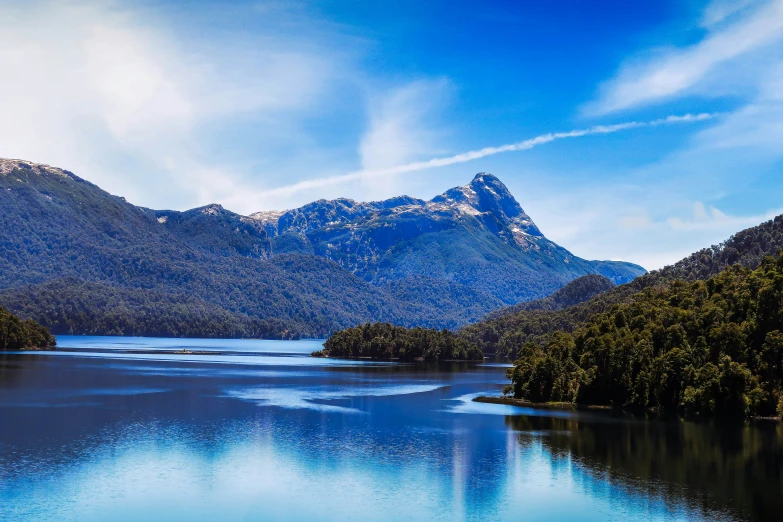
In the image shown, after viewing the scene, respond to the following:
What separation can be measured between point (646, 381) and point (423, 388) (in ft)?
177

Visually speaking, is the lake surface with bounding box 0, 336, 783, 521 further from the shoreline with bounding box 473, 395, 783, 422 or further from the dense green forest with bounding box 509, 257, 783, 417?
the dense green forest with bounding box 509, 257, 783, 417

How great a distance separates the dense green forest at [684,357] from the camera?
108 metres

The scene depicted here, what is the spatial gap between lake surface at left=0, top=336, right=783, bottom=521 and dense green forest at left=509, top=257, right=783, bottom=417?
1011 centimetres

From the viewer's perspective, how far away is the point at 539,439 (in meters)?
88.5

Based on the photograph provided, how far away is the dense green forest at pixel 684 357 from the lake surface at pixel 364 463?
33.2ft

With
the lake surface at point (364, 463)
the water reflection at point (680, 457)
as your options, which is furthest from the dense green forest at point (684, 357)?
the lake surface at point (364, 463)

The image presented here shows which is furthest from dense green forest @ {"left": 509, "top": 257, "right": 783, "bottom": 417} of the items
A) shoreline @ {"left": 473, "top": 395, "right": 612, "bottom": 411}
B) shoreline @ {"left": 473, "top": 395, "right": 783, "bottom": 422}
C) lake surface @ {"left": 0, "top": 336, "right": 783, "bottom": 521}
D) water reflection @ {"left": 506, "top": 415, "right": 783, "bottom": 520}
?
lake surface @ {"left": 0, "top": 336, "right": 783, "bottom": 521}

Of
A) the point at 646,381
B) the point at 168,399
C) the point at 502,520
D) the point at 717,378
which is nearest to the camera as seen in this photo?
the point at 502,520

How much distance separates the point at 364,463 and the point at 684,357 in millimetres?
61889

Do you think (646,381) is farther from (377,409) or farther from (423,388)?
(423,388)

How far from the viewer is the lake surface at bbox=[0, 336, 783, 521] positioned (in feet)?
190

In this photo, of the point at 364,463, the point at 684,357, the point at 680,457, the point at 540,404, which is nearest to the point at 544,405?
the point at 540,404

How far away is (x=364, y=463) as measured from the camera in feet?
247

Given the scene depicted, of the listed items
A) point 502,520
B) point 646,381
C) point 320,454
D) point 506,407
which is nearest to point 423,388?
point 506,407
